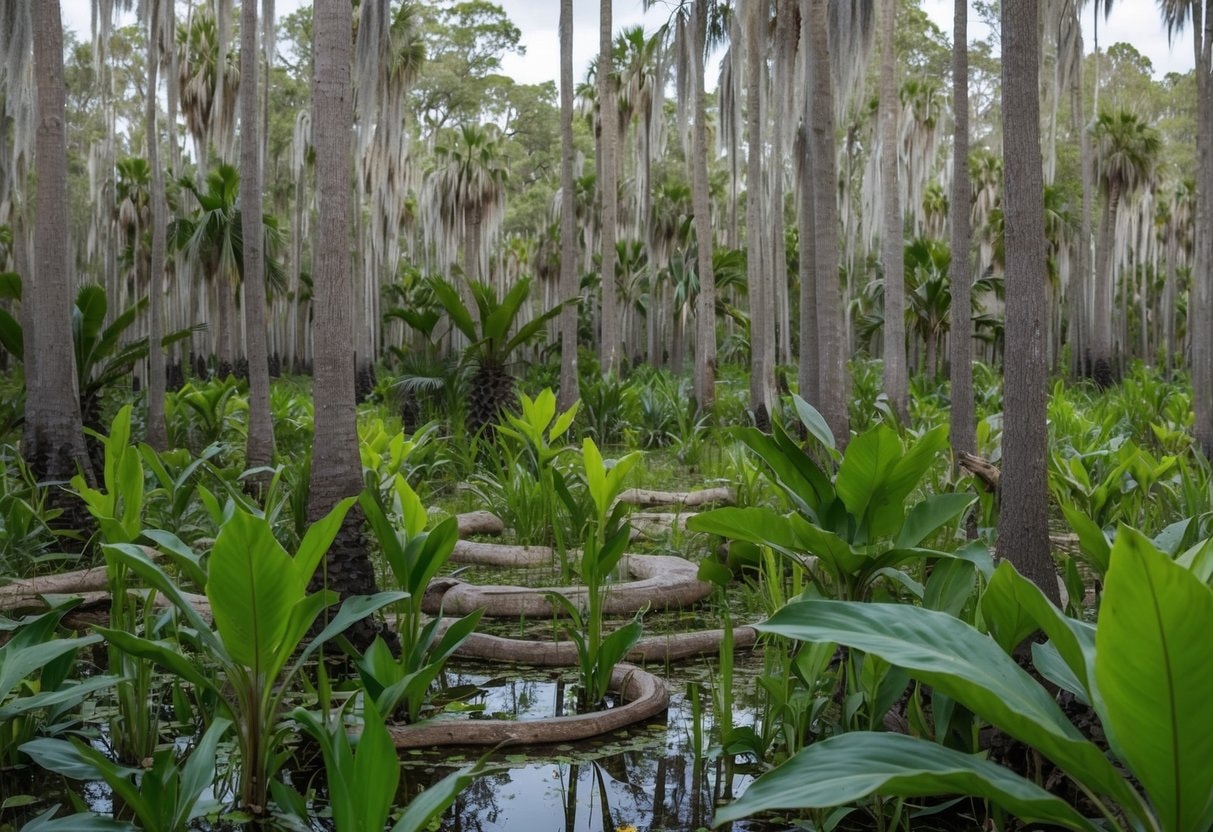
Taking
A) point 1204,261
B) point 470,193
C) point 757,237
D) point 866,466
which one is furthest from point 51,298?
point 470,193

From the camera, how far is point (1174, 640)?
1988 mm

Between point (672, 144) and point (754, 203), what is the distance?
30923 millimetres

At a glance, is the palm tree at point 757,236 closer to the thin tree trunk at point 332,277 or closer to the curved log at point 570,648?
the curved log at point 570,648

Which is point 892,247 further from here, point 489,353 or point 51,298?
point 51,298

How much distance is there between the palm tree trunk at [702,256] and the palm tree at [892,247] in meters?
3.30

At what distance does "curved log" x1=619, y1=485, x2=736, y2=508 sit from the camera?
1004 cm

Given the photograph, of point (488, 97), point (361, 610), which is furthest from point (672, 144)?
point (361, 610)

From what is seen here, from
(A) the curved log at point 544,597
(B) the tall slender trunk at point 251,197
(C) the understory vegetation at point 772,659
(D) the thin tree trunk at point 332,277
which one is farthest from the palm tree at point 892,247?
(D) the thin tree trunk at point 332,277

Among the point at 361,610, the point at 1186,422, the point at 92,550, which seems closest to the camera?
the point at 361,610

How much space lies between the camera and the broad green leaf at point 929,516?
386 cm

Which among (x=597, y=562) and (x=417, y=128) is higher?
(x=417, y=128)

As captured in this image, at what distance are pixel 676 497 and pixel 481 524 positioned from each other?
2.19 meters

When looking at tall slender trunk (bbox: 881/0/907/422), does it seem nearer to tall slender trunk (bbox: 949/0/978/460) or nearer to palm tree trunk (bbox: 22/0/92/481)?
tall slender trunk (bbox: 949/0/978/460)

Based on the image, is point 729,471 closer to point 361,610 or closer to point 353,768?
point 361,610
